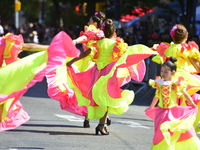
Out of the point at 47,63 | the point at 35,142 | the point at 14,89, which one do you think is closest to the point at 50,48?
the point at 47,63

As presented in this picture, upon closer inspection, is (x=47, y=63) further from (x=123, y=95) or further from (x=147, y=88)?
(x=147, y=88)

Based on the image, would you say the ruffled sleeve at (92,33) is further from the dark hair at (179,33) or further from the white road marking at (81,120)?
the white road marking at (81,120)

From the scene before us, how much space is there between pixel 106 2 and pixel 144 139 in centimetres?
1965

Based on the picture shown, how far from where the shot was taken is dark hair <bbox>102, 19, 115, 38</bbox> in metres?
9.23

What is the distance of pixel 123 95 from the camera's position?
947 cm

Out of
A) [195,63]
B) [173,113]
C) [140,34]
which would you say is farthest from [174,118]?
[140,34]

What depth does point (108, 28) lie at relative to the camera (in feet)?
30.4

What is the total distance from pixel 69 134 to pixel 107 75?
114cm

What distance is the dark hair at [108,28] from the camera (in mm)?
9227

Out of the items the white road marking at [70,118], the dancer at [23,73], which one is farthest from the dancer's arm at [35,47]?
the white road marking at [70,118]

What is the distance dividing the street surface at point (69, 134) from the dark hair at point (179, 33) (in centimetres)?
154

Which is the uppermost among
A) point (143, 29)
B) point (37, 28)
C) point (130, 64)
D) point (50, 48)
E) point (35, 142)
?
point (50, 48)

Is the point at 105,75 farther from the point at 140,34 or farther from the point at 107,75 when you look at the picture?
the point at 140,34

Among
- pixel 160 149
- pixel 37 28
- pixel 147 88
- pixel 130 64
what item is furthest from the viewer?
pixel 37 28
